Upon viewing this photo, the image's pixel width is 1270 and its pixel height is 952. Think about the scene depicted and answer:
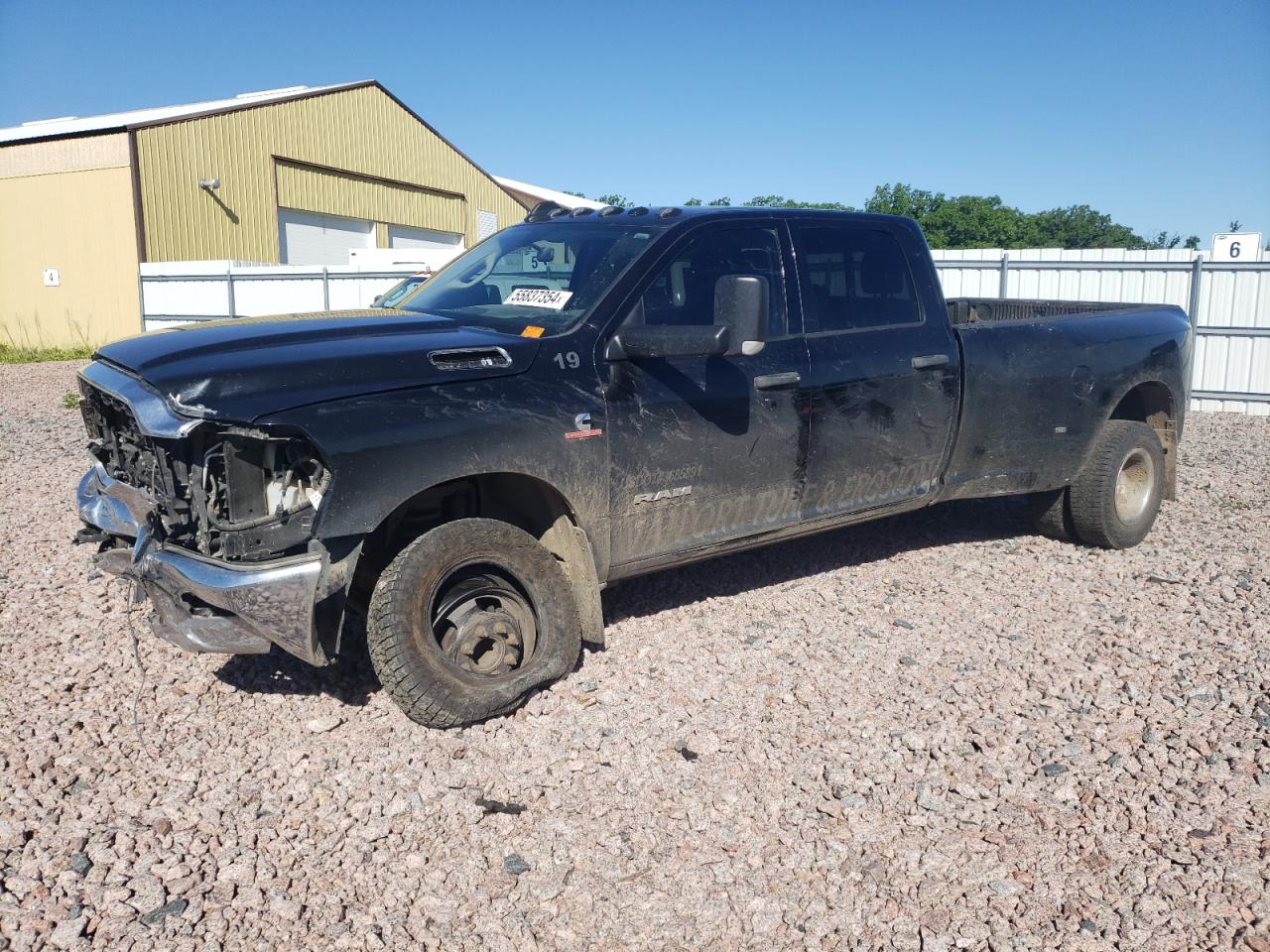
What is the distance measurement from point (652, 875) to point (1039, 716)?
1838 mm

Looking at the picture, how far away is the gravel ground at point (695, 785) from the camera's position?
9.33 feet

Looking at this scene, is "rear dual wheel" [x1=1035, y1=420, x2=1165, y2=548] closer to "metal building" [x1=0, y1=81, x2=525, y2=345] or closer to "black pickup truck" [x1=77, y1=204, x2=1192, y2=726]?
"black pickup truck" [x1=77, y1=204, x2=1192, y2=726]

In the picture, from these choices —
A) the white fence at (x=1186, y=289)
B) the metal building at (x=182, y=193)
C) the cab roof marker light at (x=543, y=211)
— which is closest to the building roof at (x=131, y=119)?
the metal building at (x=182, y=193)

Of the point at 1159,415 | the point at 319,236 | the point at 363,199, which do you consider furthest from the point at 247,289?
the point at 1159,415

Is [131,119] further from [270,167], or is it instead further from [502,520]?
[502,520]

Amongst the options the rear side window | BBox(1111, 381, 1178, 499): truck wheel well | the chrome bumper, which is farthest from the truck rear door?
the chrome bumper

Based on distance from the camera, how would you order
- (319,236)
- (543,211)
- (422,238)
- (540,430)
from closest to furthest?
(540,430), (543,211), (319,236), (422,238)

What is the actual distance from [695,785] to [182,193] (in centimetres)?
2283

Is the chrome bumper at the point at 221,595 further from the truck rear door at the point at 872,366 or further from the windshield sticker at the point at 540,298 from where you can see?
the truck rear door at the point at 872,366

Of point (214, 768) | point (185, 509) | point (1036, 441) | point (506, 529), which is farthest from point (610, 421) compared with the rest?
point (1036, 441)

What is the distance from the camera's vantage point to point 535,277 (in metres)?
4.66

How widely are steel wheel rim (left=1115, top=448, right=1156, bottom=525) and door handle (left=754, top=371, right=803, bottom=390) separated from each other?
2.78 m

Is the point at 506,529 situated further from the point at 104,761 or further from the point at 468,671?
the point at 104,761

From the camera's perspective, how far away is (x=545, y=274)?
4621 mm
